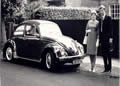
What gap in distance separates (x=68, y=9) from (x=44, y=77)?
10.4 metres

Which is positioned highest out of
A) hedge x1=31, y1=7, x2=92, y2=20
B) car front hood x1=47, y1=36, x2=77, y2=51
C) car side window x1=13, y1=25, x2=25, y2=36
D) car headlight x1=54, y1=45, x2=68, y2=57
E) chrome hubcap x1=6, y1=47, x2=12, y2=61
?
hedge x1=31, y1=7, x2=92, y2=20

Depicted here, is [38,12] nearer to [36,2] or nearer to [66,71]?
[36,2]

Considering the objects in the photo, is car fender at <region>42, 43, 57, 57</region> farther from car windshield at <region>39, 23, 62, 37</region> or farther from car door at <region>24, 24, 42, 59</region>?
car windshield at <region>39, 23, 62, 37</region>

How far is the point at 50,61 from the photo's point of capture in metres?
9.97

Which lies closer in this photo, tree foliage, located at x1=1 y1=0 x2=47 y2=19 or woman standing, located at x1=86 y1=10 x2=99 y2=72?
woman standing, located at x1=86 y1=10 x2=99 y2=72

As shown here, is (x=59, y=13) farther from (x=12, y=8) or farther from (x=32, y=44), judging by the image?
(x=32, y=44)

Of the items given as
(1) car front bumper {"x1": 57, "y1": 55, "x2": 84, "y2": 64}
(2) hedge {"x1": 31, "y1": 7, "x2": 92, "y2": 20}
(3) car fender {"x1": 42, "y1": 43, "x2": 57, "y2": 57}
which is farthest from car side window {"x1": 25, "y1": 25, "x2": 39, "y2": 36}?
(2) hedge {"x1": 31, "y1": 7, "x2": 92, "y2": 20}

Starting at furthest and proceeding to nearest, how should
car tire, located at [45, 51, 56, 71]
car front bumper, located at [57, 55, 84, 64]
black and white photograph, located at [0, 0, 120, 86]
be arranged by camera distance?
car tire, located at [45, 51, 56, 71] < car front bumper, located at [57, 55, 84, 64] < black and white photograph, located at [0, 0, 120, 86]

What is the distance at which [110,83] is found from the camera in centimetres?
847

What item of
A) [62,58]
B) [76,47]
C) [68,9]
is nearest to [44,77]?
[62,58]

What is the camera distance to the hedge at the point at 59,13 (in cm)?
1783

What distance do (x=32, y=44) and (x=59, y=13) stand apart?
26.9ft

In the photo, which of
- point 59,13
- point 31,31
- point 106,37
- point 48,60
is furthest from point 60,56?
point 59,13

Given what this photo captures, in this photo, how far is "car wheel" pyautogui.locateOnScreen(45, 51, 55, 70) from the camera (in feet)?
32.2
